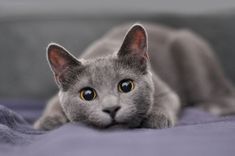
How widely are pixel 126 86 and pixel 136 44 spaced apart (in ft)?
0.60

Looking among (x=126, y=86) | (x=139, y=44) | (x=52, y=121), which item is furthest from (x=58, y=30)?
(x=126, y=86)

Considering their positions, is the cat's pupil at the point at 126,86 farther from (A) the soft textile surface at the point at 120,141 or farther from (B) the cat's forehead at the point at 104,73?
(A) the soft textile surface at the point at 120,141

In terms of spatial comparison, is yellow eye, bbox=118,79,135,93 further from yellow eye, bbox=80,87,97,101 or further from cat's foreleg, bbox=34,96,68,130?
cat's foreleg, bbox=34,96,68,130

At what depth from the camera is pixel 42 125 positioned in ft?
6.65

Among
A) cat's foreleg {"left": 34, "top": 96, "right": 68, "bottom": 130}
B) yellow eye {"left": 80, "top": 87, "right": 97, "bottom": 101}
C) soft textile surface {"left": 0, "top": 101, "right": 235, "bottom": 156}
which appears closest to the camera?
soft textile surface {"left": 0, "top": 101, "right": 235, "bottom": 156}

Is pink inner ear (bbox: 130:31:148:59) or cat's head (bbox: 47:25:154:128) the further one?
pink inner ear (bbox: 130:31:148:59)

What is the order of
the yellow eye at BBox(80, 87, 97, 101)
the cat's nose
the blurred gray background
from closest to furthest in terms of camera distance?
the cat's nose < the yellow eye at BBox(80, 87, 97, 101) < the blurred gray background

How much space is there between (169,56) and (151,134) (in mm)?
1196

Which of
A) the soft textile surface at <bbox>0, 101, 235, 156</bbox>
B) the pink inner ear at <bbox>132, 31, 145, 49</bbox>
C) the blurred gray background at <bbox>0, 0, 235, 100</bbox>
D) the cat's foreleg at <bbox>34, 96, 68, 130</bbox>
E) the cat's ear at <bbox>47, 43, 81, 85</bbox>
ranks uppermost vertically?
the blurred gray background at <bbox>0, 0, 235, 100</bbox>

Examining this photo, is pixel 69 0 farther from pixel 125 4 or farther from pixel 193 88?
pixel 193 88

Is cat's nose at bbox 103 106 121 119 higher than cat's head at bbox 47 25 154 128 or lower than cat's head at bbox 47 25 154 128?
lower

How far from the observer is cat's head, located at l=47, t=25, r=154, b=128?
67.7 inches

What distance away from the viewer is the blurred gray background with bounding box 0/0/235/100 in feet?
9.85

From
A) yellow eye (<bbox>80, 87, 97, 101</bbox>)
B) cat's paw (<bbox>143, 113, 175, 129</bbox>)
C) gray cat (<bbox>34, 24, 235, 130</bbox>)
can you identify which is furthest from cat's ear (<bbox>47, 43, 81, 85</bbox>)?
cat's paw (<bbox>143, 113, 175, 129</bbox>)
